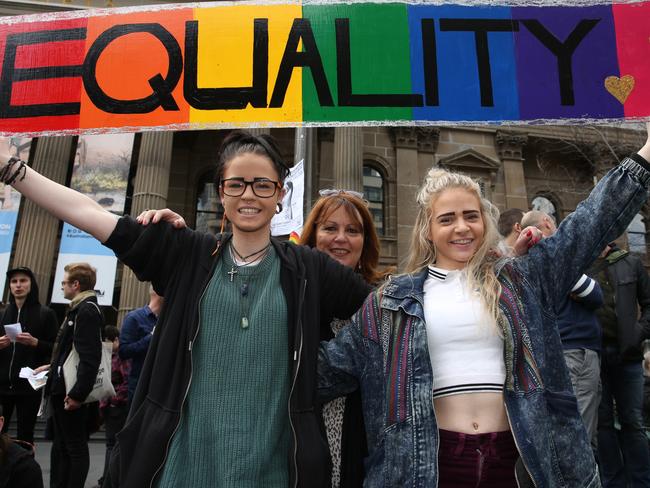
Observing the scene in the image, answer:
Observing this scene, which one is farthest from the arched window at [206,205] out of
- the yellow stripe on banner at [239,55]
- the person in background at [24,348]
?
the yellow stripe on banner at [239,55]

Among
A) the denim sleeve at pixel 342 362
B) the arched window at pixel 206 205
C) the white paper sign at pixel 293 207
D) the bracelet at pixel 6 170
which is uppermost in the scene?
the arched window at pixel 206 205

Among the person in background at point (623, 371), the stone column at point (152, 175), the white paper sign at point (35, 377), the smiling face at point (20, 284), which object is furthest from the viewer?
the stone column at point (152, 175)

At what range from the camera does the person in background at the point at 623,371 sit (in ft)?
14.8

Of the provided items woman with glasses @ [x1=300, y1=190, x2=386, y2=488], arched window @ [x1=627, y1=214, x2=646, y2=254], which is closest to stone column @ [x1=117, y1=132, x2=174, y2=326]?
woman with glasses @ [x1=300, y1=190, x2=386, y2=488]

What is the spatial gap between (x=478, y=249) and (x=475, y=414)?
70 centimetres

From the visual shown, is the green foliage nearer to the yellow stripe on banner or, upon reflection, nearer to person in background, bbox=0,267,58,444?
person in background, bbox=0,267,58,444

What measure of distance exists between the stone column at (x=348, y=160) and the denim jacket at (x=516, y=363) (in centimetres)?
1410

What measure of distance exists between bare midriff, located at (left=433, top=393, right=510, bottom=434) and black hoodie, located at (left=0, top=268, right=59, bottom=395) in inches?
233

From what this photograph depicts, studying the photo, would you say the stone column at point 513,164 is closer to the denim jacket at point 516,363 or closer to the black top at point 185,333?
the denim jacket at point 516,363

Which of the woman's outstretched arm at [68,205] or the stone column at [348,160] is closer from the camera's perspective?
the woman's outstretched arm at [68,205]

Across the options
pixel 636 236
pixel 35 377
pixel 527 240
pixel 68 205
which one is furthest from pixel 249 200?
pixel 636 236

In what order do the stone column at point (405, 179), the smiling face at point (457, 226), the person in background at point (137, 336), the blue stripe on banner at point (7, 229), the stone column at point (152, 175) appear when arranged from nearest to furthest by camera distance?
the smiling face at point (457, 226) → the person in background at point (137, 336) → the blue stripe on banner at point (7, 229) → the stone column at point (152, 175) → the stone column at point (405, 179)

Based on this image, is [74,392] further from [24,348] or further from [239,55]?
[239,55]

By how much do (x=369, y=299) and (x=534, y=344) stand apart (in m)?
0.68
